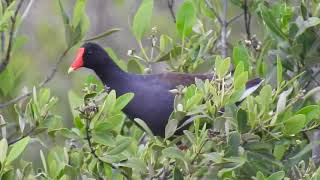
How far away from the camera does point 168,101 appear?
13.5 feet

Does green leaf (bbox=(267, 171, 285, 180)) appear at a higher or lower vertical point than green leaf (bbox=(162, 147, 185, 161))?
lower

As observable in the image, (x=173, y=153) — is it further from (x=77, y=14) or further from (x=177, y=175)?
(x=77, y=14)

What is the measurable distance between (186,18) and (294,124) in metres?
0.85

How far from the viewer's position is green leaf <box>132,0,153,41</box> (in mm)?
3768

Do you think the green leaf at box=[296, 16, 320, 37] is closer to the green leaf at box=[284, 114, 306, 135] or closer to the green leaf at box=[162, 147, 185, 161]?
the green leaf at box=[284, 114, 306, 135]

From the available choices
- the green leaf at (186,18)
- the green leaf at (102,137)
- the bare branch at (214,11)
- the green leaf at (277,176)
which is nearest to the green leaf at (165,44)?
the green leaf at (186,18)

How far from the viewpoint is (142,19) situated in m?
3.80

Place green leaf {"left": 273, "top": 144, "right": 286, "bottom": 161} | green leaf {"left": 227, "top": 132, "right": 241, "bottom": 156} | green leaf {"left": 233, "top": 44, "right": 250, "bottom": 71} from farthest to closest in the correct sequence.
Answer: green leaf {"left": 233, "top": 44, "right": 250, "bottom": 71}, green leaf {"left": 273, "top": 144, "right": 286, "bottom": 161}, green leaf {"left": 227, "top": 132, "right": 241, "bottom": 156}

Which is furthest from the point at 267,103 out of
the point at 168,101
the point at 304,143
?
the point at 168,101

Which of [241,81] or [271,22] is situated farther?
[271,22]

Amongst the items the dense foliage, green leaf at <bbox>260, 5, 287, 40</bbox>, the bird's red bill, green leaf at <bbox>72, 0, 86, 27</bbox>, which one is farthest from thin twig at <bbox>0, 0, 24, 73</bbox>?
the bird's red bill

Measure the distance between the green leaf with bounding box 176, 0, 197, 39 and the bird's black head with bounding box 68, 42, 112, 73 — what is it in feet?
2.31

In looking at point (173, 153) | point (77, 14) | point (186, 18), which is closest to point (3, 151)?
point (173, 153)

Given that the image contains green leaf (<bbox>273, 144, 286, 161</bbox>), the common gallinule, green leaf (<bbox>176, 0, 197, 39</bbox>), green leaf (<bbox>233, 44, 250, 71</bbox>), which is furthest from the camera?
the common gallinule
